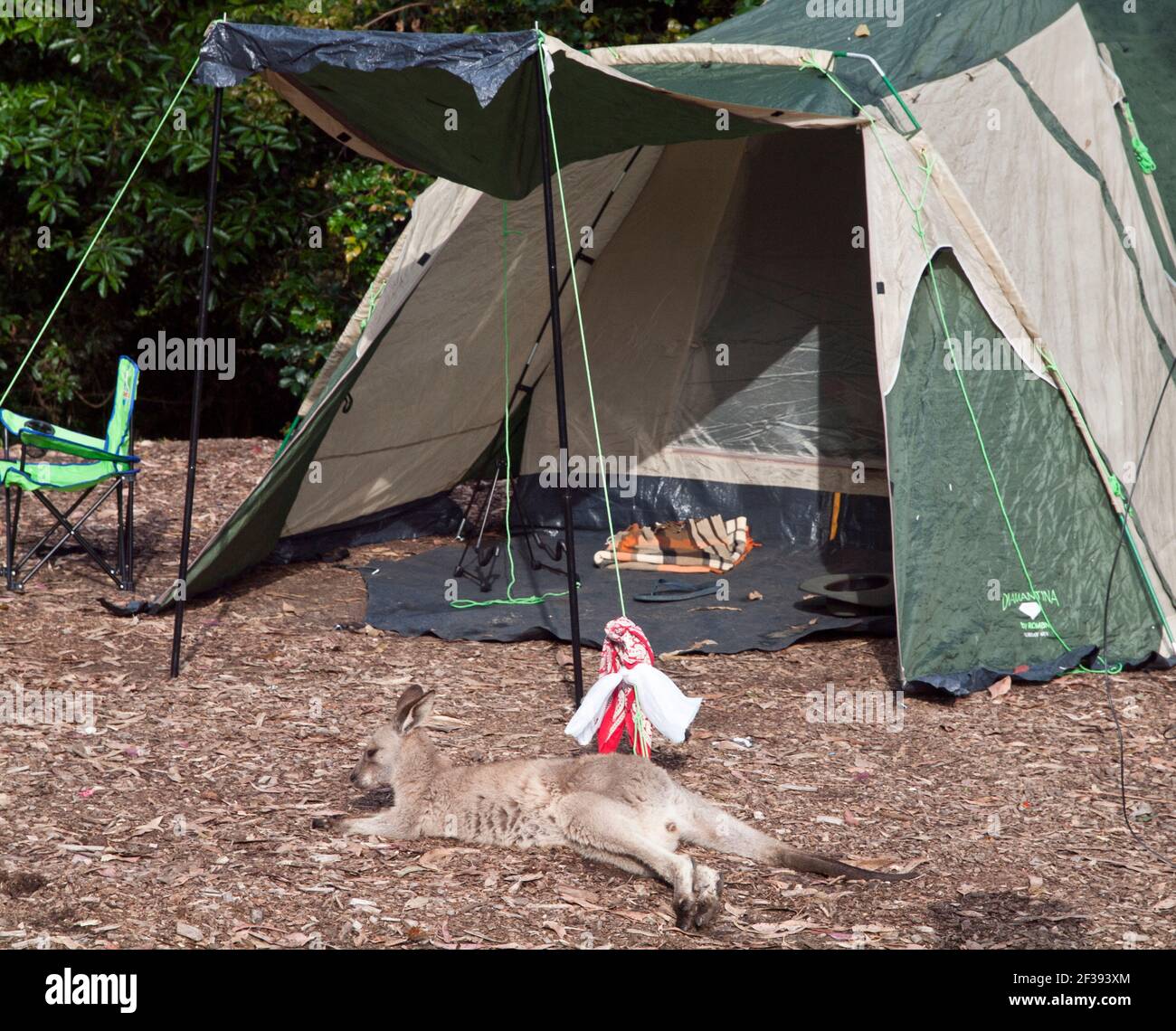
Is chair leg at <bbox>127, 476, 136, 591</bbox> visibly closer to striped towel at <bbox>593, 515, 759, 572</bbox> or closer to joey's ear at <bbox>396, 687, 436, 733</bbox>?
striped towel at <bbox>593, 515, 759, 572</bbox>

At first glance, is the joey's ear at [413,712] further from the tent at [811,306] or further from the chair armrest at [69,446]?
the chair armrest at [69,446]

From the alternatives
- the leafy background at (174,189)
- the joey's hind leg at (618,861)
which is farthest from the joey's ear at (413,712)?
the leafy background at (174,189)

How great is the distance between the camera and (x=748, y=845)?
4.05 m

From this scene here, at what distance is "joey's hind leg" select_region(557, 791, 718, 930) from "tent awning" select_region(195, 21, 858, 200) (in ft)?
7.86

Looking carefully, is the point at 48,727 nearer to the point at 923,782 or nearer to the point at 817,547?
the point at 923,782

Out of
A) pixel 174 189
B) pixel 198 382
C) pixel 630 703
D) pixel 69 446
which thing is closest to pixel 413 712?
pixel 630 703

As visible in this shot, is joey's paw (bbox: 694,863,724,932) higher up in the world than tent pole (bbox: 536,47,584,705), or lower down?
lower down

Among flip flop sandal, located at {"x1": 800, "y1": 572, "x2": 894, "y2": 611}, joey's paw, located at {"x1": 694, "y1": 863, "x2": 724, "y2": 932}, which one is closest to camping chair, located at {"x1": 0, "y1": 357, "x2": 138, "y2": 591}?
flip flop sandal, located at {"x1": 800, "y1": 572, "x2": 894, "y2": 611}

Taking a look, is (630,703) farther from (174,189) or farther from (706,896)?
(174,189)

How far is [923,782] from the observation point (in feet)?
15.6

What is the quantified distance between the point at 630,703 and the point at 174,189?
7.88 meters

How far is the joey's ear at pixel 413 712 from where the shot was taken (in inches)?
167

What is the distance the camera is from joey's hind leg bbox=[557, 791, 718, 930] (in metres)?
3.65

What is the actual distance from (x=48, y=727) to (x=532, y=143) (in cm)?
291
